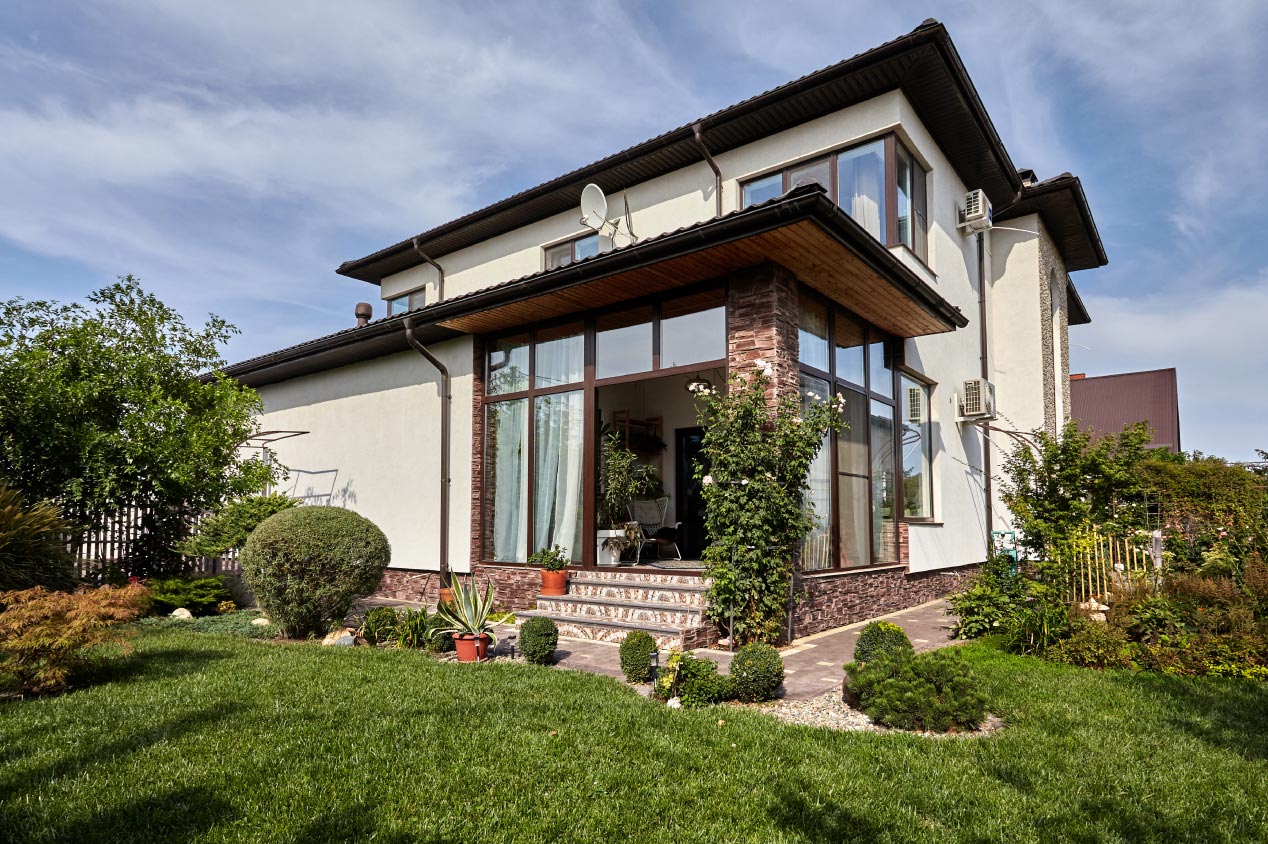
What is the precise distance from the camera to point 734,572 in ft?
22.9

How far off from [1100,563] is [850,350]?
3610 millimetres

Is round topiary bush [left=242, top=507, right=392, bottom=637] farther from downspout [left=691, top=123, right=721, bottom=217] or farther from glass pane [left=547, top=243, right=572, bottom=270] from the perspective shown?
downspout [left=691, top=123, right=721, bottom=217]

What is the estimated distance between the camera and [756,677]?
5156 millimetres

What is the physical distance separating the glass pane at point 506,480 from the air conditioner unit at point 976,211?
25.4 feet

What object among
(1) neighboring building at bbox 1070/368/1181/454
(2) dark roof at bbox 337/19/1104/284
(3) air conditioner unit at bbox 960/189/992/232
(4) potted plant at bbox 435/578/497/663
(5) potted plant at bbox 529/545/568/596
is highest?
(2) dark roof at bbox 337/19/1104/284

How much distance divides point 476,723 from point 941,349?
9.78 m

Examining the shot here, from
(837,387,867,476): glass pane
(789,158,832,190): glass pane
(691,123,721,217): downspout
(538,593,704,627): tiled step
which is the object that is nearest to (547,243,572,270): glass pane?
(691,123,721,217): downspout

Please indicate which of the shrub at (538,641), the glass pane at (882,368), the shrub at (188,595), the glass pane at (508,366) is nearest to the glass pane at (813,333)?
the glass pane at (882,368)

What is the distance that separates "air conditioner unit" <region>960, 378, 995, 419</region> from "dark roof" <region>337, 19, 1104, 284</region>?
340 centimetres

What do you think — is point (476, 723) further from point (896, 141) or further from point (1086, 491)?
point (896, 141)

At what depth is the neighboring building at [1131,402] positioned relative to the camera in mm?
27641

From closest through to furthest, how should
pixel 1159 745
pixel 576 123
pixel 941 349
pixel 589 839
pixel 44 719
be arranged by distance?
pixel 589 839 → pixel 1159 745 → pixel 44 719 → pixel 941 349 → pixel 576 123

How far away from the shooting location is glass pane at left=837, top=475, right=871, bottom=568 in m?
8.92

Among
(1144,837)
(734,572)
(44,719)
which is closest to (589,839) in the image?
(1144,837)
